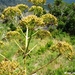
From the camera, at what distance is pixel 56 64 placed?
1833 centimetres

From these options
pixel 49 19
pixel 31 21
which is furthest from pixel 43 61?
pixel 31 21

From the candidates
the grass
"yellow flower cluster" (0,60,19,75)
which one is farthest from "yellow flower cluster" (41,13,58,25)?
the grass

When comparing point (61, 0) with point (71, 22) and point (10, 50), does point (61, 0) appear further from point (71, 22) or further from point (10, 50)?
point (10, 50)

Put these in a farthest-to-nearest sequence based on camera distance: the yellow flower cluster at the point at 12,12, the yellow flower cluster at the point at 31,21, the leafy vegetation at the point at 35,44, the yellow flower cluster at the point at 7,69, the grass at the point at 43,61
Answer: the grass at the point at 43,61, the yellow flower cluster at the point at 12,12, the yellow flower cluster at the point at 31,21, the leafy vegetation at the point at 35,44, the yellow flower cluster at the point at 7,69

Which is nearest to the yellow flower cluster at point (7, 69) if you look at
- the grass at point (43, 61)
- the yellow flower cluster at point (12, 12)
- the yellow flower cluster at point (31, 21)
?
the yellow flower cluster at point (31, 21)

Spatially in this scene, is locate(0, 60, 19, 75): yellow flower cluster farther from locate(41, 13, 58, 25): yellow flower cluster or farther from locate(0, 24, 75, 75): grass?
locate(0, 24, 75, 75): grass

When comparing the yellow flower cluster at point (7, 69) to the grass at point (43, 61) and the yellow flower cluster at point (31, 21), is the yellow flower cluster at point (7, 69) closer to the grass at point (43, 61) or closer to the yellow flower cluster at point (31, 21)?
the yellow flower cluster at point (31, 21)

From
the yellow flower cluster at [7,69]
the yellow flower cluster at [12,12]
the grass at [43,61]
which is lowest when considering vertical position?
the grass at [43,61]

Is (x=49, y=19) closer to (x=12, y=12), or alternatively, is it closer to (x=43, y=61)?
(x=12, y=12)

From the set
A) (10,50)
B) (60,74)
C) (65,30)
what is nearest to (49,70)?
(60,74)

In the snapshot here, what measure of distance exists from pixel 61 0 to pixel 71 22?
6.32 meters

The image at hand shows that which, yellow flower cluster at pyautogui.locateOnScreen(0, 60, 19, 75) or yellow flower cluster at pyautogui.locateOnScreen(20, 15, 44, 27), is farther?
yellow flower cluster at pyautogui.locateOnScreen(20, 15, 44, 27)

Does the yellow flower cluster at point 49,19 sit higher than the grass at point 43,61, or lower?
higher

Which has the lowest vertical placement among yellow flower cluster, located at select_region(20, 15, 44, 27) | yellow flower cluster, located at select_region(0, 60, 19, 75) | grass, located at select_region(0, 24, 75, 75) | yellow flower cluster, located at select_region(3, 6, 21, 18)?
grass, located at select_region(0, 24, 75, 75)
